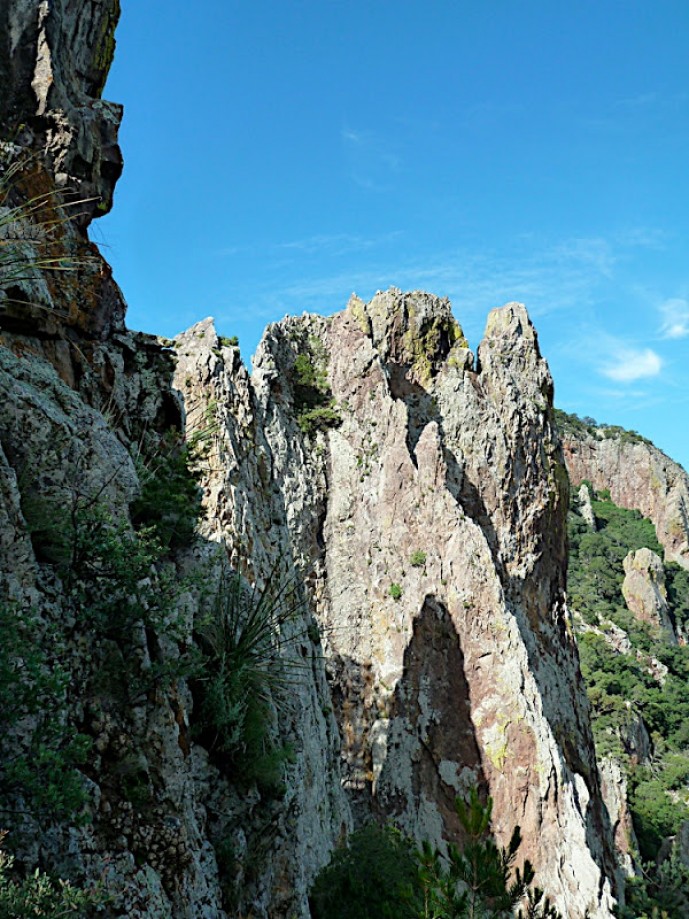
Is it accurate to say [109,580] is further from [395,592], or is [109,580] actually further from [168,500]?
[395,592]

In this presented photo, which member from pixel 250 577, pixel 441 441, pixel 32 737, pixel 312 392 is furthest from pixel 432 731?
pixel 32 737

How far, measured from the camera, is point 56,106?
28.7ft

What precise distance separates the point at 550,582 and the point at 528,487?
3469mm

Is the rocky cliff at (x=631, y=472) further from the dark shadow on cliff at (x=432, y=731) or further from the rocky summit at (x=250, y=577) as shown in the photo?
the dark shadow on cliff at (x=432, y=731)

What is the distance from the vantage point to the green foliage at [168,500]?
6098mm

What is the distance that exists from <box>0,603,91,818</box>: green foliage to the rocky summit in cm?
2

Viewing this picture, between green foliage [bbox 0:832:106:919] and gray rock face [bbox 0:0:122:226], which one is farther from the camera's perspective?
gray rock face [bbox 0:0:122:226]

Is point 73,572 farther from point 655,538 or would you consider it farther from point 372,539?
point 655,538

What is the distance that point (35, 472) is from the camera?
16.1 feet

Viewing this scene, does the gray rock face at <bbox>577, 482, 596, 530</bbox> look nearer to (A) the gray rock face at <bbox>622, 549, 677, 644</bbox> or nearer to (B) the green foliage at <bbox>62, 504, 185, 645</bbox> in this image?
(A) the gray rock face at <bbox>622, 549, 677, 644</bbox>

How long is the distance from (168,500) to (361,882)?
6.41 meters

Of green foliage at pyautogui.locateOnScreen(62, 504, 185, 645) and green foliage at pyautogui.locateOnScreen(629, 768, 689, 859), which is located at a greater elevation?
green foliage at pyautogui.locateOnScreen(62, 504, 185, 645)

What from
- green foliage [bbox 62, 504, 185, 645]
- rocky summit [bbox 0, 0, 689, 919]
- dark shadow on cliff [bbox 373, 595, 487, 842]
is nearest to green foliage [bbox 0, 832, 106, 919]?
rocky summit [bbox 0, 0, 689, 919]

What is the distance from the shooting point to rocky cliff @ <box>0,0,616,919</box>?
442 centimetres
